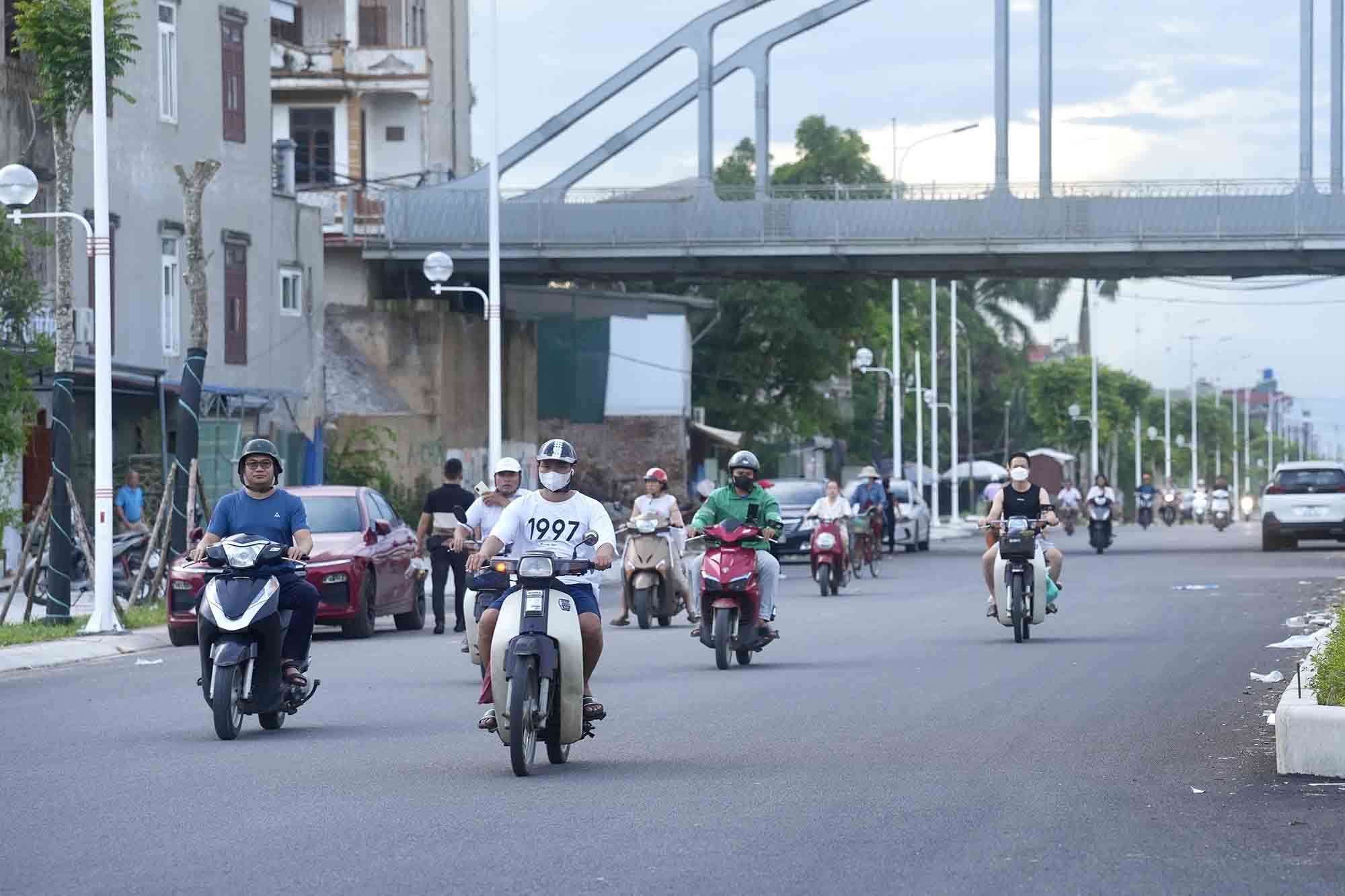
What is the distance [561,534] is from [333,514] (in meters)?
11.9

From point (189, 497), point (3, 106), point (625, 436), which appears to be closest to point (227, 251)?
point (3, 106)

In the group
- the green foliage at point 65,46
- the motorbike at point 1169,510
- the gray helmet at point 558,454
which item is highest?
the green foliage at point 65,46

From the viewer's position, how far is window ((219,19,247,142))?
3916 cm

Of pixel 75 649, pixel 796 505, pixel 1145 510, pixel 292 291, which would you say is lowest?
pixel 1145 510

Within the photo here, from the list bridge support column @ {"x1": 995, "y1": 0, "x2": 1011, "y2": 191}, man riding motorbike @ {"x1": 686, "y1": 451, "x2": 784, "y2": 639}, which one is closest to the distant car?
bridge support column @ {"x1": 995, "y1": 0, "x2": 1011, "y2": 191}

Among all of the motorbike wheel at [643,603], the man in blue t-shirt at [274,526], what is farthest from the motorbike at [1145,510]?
the man in blue t-shirt at [274,526]

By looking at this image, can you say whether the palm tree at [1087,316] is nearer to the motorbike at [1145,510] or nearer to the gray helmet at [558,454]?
the motorbike at [1145,510]

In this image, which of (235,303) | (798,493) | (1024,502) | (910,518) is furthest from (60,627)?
(910,518)

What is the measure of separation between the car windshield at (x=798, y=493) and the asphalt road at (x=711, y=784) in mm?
22965

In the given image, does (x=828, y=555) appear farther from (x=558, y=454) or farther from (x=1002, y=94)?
(x=1002, y=94)

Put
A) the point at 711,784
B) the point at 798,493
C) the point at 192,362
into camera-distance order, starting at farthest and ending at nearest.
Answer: the point at 798,493 < the point at 192,362 < the point at 711,784

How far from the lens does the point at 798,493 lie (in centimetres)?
4253

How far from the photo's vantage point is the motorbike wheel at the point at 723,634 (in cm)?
1733

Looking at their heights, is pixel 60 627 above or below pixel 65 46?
below
